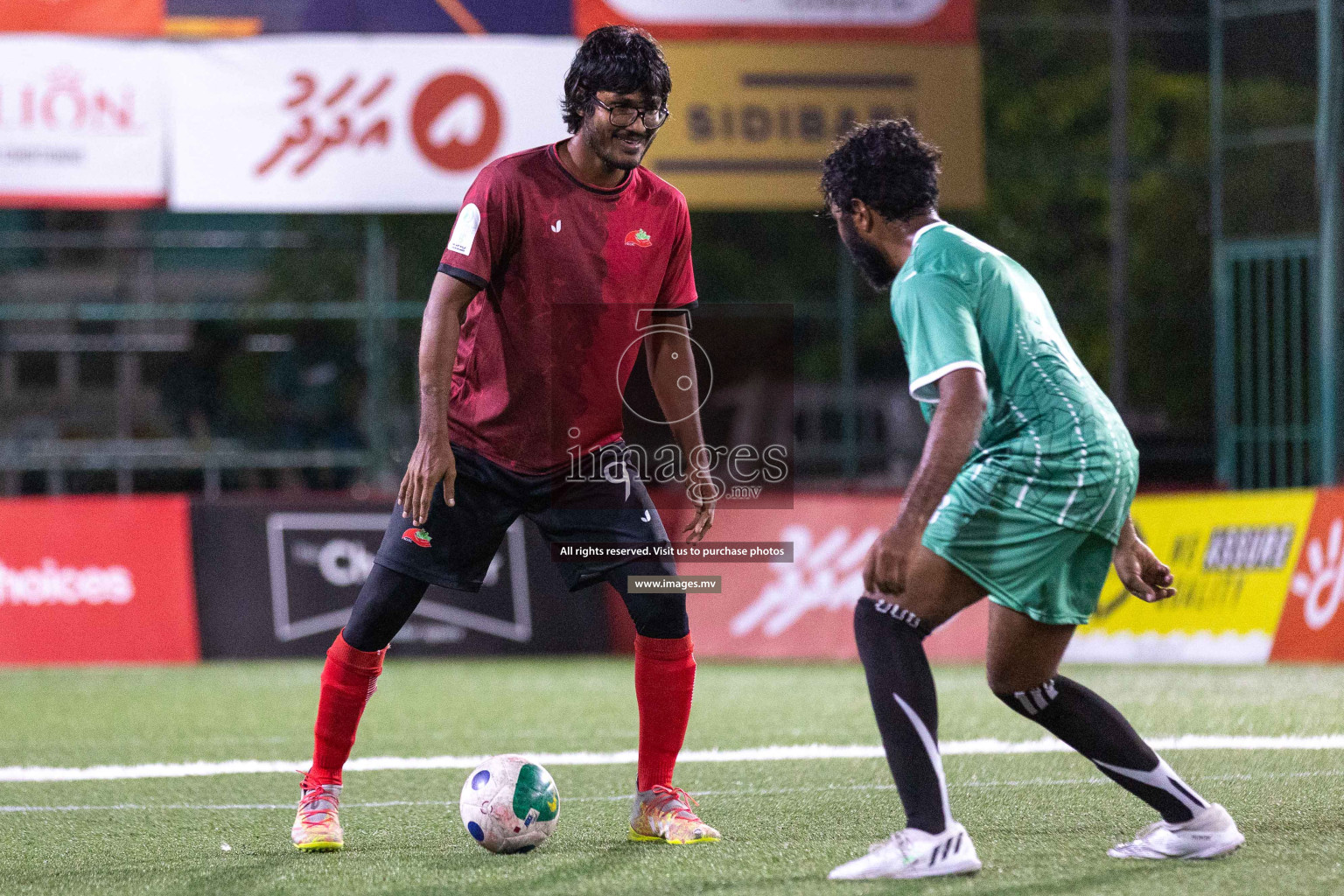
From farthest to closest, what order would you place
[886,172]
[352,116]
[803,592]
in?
[352,116] < [803,592] < [886,172]

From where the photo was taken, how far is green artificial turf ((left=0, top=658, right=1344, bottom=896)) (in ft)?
14.4

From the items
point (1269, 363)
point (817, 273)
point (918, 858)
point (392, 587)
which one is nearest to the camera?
point (918, 858)

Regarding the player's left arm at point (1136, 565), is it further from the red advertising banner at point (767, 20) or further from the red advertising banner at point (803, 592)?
the red advertising banner at point (767, 20)

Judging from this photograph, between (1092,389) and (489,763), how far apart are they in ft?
6.85

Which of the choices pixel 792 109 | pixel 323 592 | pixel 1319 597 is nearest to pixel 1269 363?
pixel 792 109

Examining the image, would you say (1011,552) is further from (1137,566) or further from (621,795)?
(621,795)

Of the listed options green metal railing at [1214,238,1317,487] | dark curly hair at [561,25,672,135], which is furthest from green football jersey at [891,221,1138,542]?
green metal railing at [1214,238,1317,487]

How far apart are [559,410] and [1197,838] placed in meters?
2.20

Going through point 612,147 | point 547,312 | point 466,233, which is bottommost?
point 547,312

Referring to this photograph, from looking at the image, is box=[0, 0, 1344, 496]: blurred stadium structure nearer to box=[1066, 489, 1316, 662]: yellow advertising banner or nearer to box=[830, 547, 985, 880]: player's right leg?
box=[1066, 489, 1316, 662]: yellow advertising banner

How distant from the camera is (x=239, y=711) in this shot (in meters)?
9.12

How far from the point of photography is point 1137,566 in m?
4.52

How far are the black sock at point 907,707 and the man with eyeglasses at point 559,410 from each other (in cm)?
93

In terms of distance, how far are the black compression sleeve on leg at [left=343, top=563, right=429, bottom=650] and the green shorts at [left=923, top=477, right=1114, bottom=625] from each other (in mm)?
1676
